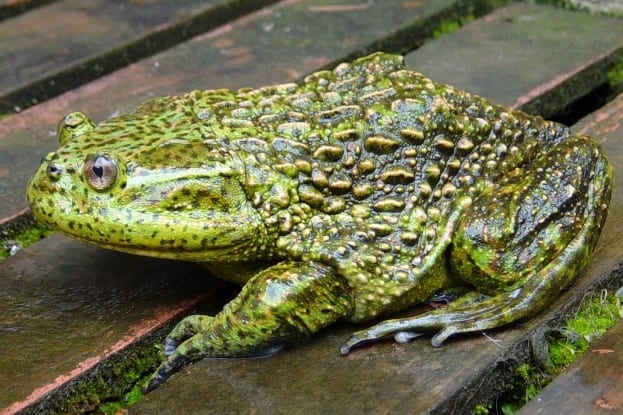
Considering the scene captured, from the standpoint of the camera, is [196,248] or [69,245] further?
[69,245]

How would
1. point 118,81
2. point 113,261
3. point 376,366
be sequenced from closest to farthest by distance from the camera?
point 376,366
point 113,261
point 118,81

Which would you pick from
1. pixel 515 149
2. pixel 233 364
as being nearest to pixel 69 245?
pixel 233 364

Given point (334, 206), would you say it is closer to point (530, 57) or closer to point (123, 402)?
point (123, 402)

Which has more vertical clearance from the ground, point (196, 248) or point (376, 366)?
point (196, 248)

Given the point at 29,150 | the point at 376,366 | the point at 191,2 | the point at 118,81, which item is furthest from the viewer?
the point at 191,2

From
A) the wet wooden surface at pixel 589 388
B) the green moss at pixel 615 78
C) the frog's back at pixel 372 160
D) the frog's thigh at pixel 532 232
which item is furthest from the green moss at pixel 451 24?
the wet wooden surface at pixel 589 388

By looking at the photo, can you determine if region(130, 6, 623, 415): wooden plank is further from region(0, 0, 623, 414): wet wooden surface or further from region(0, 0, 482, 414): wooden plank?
region(0, 0, 482, 414): wooden plank

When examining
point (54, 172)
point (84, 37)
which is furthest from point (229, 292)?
point (84, 37)

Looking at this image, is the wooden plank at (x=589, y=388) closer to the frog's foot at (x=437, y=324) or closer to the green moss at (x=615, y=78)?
the frog's foot at (x=437, y=324)

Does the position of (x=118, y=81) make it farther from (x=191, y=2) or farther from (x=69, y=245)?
(x=69, y=245)
